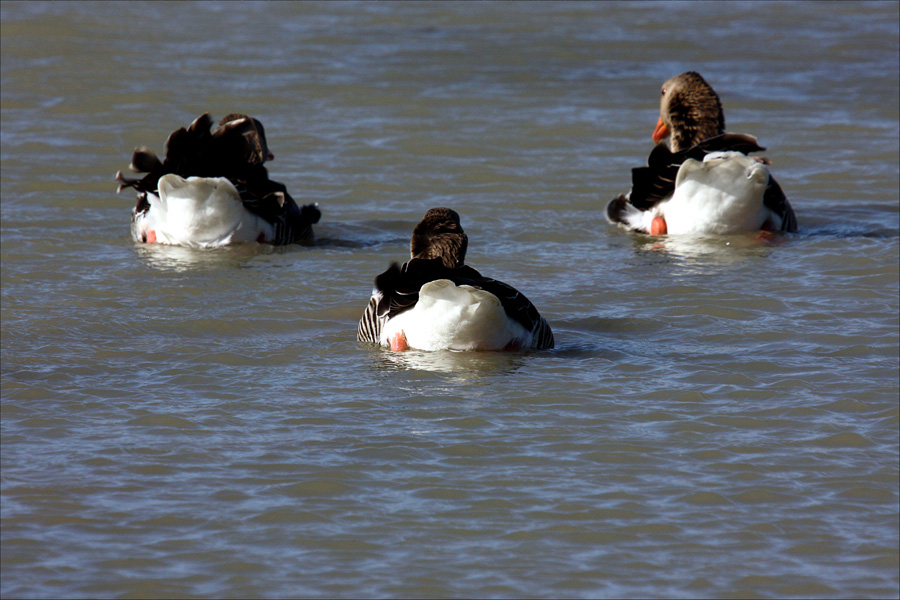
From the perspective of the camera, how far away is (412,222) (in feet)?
35.7

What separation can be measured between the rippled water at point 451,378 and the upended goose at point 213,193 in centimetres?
22

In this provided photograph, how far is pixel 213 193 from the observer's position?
9.75 m

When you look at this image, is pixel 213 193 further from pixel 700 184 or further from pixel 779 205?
pixel 779 205

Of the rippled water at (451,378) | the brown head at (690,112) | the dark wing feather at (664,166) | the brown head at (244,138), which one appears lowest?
the rippled water at (451,378)

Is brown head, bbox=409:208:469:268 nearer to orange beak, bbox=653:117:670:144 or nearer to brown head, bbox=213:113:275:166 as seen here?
brown head, bbox=213:113:275:166

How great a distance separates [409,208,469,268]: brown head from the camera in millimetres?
7148

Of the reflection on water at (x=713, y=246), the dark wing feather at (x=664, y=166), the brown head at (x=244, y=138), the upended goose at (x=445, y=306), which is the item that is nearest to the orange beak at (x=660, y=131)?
the dark wing feather at (x=664, y=166)

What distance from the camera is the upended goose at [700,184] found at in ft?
32.2

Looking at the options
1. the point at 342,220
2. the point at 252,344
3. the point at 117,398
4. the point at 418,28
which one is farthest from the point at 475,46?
the point at 117,398

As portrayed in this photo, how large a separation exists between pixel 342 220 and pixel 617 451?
585cm

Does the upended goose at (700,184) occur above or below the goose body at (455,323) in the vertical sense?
above

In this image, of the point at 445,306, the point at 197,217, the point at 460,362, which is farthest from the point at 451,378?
the point at 197,217

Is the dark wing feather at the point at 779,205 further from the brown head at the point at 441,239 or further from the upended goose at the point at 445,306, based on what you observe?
the brown head at the point at 441,239

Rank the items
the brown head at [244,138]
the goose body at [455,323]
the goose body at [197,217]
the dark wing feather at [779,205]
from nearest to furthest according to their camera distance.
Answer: the goose body at [455,323] < the goose body at [197,217] < the brown head at [244,138] < the dark wing feather at [779,205]
